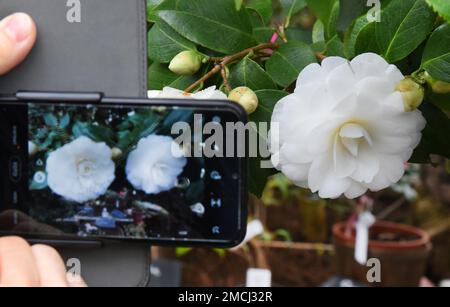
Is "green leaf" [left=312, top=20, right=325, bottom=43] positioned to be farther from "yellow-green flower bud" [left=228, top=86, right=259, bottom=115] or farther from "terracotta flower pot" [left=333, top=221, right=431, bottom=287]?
"terracotta flower pot" [left=333, top=221, right=431, bottom=287]

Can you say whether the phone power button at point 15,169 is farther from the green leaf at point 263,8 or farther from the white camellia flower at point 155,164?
the green leaf at point 263,8

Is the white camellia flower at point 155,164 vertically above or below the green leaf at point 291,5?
below

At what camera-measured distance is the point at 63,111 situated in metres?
0.46

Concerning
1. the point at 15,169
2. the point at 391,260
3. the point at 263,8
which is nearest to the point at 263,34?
the point at 263,8

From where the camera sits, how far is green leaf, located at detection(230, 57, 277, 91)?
482 mm

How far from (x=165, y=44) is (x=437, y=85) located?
23 centimetres

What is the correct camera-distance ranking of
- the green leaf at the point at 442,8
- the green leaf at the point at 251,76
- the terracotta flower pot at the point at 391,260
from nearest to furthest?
1. the green leaf at the point at 442,8
2. the green leaf at the point at 251,76
3. the terracotta flower pot at the point at 391,260

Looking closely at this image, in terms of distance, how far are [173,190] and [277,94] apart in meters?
0.11

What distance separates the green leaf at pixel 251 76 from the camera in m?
0.48

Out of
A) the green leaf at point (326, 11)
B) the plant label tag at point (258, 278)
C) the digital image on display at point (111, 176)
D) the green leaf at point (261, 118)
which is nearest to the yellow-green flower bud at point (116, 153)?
the digital image on display at point (111, 176)

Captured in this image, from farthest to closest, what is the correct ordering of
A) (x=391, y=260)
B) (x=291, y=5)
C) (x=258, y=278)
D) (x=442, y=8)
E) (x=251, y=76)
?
Answer: (x=391, y=260), (x=258, y=278), (x=291, y=5), (x=251, y=76), (x=442, y=8)

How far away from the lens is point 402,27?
1.51 feet

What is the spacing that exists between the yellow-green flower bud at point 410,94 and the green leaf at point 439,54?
22mm

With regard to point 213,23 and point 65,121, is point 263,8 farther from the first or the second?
point 65,121
